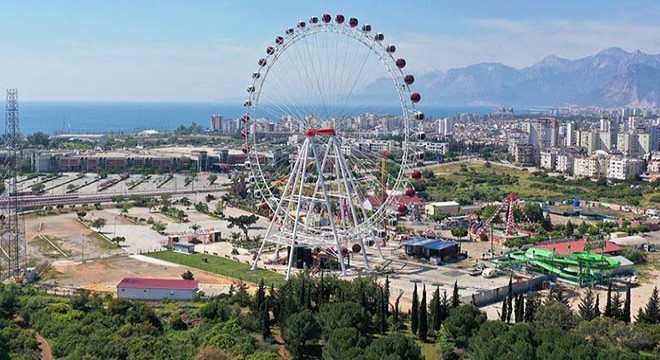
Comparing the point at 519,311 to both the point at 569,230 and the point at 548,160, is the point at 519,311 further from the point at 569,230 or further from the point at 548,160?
the point at 548,160

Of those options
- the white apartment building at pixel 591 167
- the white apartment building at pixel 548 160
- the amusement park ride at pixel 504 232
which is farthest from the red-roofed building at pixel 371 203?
the white apartment building at pixel 548 160

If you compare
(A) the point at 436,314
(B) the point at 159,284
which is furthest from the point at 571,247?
(B) the point at 159,284

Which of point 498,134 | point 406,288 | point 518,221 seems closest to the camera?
point 406,288

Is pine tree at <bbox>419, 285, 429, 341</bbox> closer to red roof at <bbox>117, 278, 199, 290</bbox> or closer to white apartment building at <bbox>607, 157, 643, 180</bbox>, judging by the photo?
red roof at <bbox>117, 278, 199, 290</bbox>

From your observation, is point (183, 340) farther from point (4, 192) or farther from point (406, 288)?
point (4, 192)

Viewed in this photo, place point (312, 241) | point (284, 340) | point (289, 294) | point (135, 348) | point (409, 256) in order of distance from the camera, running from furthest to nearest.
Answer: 1. point (409, 256)
2. point (312, 241)
3. point (289, 294)
4. point (284, 340)
5. point (135, 348)

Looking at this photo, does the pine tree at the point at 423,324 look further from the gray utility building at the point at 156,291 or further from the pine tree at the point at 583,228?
the pine tree at the point at 583,228

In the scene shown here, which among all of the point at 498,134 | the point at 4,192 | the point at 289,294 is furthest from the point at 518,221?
the point at 498,134
